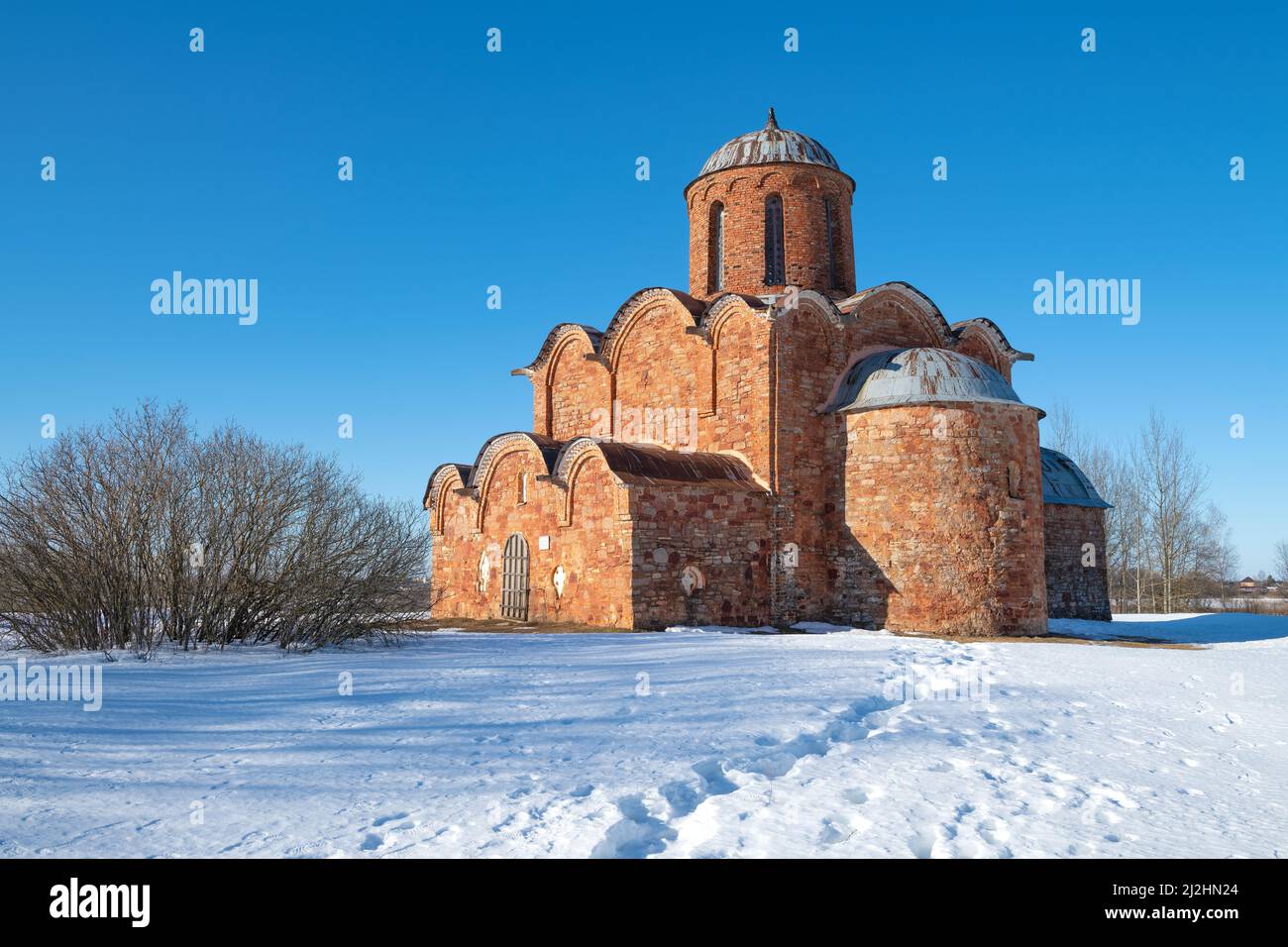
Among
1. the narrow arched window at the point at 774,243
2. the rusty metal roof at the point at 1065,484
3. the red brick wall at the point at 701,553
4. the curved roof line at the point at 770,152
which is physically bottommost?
the red brick wall at the point at 701,553

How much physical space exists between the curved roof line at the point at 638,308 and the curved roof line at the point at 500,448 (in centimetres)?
Answer: 257

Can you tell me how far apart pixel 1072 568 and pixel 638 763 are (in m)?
20.2

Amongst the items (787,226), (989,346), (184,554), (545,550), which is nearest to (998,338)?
(989,346)

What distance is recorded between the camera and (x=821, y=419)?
17.4 metres

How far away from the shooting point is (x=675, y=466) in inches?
638

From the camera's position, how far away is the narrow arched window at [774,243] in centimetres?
2000

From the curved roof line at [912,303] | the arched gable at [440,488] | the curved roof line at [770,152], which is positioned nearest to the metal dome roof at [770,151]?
the curved roof line at [770,152]

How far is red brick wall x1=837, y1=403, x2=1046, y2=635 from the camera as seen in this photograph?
1549 cm

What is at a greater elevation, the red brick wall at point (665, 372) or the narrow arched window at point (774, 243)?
the narrow arched window at point (774, 243)

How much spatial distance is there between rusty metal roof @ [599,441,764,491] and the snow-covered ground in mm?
7368

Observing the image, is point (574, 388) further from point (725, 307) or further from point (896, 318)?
point (896, 318)

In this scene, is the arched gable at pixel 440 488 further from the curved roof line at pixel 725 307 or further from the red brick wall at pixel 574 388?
the curved roof line at pixel 725 307

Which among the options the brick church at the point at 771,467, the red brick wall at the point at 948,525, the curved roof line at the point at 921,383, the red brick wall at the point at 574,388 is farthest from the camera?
the red brick wall at the point at 574,388
